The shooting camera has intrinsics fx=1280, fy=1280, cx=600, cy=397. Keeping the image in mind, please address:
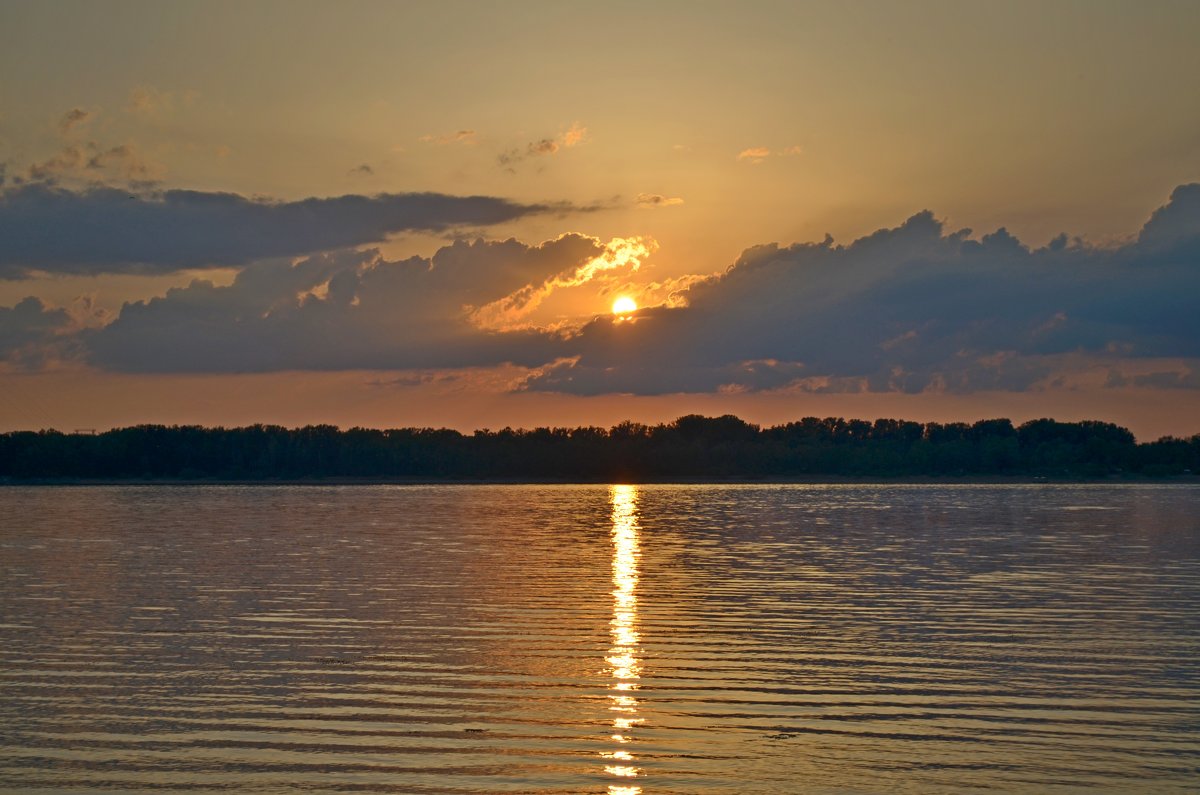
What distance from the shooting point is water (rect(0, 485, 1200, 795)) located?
43.8 feet

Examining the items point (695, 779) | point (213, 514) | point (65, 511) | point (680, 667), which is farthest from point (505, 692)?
point (65, 511)

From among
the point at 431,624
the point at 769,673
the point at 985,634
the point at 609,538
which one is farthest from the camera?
the point at 609,538

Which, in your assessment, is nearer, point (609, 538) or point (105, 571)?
point (105, 571)

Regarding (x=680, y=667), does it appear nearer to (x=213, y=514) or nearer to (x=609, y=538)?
(x=609, y=538)

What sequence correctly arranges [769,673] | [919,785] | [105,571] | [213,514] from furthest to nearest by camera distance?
[213,514] < [105,571] < [769,673] < [919,785]

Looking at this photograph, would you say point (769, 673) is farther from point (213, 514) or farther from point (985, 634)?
point (213, 514)

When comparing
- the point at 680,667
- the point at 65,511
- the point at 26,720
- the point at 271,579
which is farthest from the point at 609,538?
the point at 65,511

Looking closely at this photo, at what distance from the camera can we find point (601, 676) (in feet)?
62.0

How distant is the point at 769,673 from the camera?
1895 centimetres

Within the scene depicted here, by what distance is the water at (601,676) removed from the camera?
13336mm

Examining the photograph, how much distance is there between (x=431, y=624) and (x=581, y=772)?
1234cm

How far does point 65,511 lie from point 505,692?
8692cm

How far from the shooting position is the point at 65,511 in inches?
3752

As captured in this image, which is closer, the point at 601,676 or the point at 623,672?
the point at 601,676
